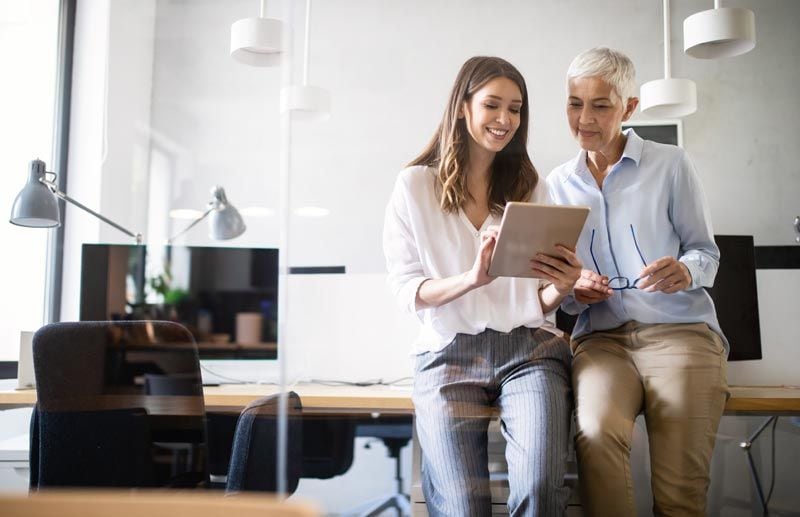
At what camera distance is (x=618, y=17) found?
61.5 inches

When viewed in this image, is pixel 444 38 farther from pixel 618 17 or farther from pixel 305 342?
pixel 305 342

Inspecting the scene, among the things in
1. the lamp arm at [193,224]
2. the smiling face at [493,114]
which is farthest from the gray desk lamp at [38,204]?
the smiling face at [493,114]

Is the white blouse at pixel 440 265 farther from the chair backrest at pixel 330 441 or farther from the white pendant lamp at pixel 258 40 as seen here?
the white pendant lamp at pixel 258 40

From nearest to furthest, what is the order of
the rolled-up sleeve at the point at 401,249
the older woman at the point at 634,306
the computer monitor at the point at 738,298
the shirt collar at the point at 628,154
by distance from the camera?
1. the older woman at the point at 634,306
2. the rolled-up sleeve at the point at 401,249
3. the shirt collar at the point at 628,154
4. the computer monitor at the point at 738,298

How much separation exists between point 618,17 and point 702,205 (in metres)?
0.47

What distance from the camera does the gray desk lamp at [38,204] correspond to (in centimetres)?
178

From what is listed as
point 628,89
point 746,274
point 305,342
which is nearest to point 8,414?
point 305,342

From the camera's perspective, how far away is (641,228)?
149 centimetres

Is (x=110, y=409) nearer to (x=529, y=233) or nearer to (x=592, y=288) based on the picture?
(x=529, y=233)

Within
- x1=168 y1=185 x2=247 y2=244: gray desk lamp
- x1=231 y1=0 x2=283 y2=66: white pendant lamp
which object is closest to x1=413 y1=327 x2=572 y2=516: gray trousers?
x1=168 y1=185 x2=247 y2=244: gray desk lamp

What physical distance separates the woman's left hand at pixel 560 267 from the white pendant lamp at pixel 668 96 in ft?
1.65

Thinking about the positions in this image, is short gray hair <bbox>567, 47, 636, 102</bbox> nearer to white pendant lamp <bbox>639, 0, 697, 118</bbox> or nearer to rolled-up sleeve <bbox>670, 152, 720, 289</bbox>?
white pendant lamp <bbox>639, 0, 697, 118</bbox>

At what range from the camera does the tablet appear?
118 cm

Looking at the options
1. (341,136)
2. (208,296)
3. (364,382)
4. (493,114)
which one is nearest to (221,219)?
(208,296)
